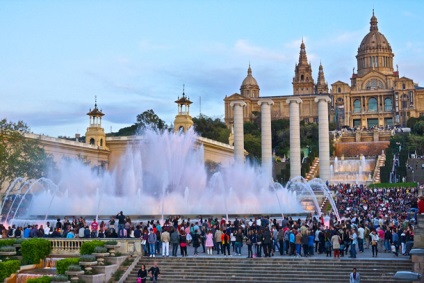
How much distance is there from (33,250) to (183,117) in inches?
2965

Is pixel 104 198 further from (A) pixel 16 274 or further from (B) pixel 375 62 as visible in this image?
(B) pixel 375 62

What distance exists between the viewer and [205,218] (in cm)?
3400

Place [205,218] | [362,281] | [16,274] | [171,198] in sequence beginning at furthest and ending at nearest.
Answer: [171,198] → [205,218] → [16,274] → [362,281]

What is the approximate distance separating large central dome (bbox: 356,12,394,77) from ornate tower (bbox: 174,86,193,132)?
80.0 m

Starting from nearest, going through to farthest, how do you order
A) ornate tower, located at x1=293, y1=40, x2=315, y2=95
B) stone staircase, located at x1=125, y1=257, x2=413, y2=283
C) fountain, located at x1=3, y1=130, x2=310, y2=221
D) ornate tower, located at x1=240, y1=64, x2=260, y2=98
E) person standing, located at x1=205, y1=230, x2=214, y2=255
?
stone staircase, located at x1=125, y1=257, x2=413, y2=283 → person standing, located at x1=205, y1=230, x2=214, y2=255 → fountain, located at x1=3, y1=130, x2=310, y2=221 → ornate tower, located at x1=240, y1=64, x2=260, y2=98 → ornate tower, located at x1=293, y1=40, x2=315, y2=95

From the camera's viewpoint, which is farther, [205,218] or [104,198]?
[104,198]

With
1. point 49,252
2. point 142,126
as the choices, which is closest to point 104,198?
point 49,252

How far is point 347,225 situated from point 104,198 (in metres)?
18.8

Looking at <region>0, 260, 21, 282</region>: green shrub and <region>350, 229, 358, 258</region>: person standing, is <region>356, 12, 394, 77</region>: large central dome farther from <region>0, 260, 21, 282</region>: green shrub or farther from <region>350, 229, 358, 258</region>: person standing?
<region>0, 260, 21, 282</region>: green shrub

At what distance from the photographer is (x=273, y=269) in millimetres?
23359

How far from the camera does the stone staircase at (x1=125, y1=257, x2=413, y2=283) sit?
22.4 metres

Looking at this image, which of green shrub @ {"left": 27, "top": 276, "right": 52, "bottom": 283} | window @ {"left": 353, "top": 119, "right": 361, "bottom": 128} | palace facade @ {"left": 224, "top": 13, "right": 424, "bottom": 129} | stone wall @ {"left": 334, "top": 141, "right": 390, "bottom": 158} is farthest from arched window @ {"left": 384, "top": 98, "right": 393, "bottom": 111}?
green shrub @ {"left": 27, "top": 276, "right": 52, "bottom": 283}

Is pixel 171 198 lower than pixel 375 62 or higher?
lower

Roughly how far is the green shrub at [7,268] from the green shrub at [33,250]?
927 millimetres
